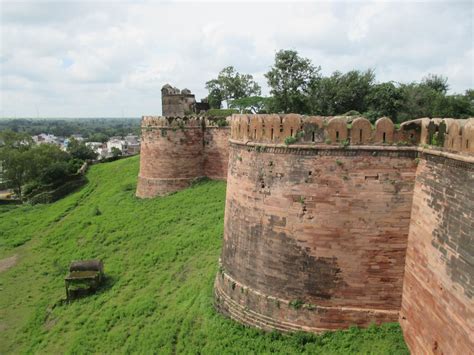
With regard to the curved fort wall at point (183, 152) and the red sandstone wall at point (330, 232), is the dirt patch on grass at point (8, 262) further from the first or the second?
the red sandstone wall at point (330, 232)

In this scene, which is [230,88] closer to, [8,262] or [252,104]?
[252,104]

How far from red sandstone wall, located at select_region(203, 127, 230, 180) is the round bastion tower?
42.0 ft

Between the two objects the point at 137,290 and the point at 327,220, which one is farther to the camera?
the point at 137,290

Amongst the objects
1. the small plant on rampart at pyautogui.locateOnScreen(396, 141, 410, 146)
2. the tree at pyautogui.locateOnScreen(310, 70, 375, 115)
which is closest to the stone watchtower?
the tree at pyautogui.locateOnScreen(310, 70, 375, 115)

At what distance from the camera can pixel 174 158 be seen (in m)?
22.7

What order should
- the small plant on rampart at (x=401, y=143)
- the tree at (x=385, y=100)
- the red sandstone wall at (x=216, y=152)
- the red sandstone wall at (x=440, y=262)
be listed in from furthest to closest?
1. the tree at (x=385, y=100)
2. the red sandstone wall at (x=216, y=152)
3. the small plant on rampart at (x=401, y=143)
4. the red sandstone wall at (x=440, y=262)

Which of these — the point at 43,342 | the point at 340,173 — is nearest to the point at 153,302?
the point at 43,342

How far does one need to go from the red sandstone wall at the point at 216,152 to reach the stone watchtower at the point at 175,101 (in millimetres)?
14835

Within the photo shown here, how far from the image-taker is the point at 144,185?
77.4 feet

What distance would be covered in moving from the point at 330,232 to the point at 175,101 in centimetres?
3106

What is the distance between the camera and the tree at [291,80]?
30.6 meters

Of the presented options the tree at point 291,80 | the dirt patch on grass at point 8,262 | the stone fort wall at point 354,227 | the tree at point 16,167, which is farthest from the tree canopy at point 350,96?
the tree at point 16,167

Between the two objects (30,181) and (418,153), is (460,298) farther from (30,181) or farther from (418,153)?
(30,181)

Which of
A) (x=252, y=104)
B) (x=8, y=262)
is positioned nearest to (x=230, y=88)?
(x=252, y=104)
